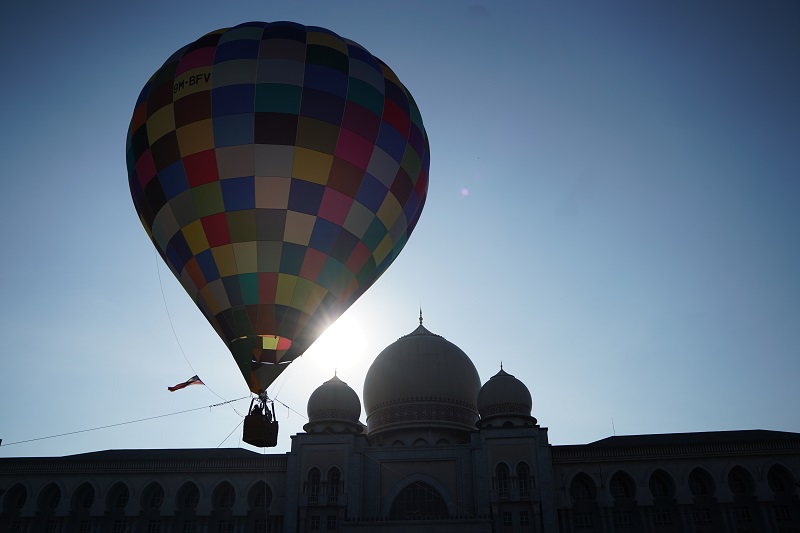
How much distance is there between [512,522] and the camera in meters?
29.3

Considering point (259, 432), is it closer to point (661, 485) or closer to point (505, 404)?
point (505, 404)

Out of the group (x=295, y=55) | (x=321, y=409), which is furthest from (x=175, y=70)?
(x=321, y=409)

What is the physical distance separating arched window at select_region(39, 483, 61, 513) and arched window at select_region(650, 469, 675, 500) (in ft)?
106

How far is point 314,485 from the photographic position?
3159 cm

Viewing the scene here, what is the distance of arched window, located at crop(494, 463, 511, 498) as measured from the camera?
30.3 m

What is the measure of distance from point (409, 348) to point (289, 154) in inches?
970

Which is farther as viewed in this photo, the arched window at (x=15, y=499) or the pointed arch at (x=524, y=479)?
the arched window at (x=15, y=499)

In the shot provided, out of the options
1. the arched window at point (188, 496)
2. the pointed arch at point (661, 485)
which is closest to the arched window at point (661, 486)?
the pointed arch at point (661, 485)

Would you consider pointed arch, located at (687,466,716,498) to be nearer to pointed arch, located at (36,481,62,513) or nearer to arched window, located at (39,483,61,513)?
pointed arch, located at (36,481,62,513)

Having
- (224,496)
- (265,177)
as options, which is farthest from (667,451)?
(265,177)

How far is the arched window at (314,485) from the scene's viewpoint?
31109 millimetres

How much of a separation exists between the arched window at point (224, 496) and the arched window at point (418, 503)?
9169 mm

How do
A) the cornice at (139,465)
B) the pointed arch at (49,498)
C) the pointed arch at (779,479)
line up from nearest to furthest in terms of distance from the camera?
the pointed arch at (779,479) → the cornice at (139,465) → the pointed arch at (49,498)

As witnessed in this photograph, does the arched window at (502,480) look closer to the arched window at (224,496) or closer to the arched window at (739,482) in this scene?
the arched window at (739,482)
